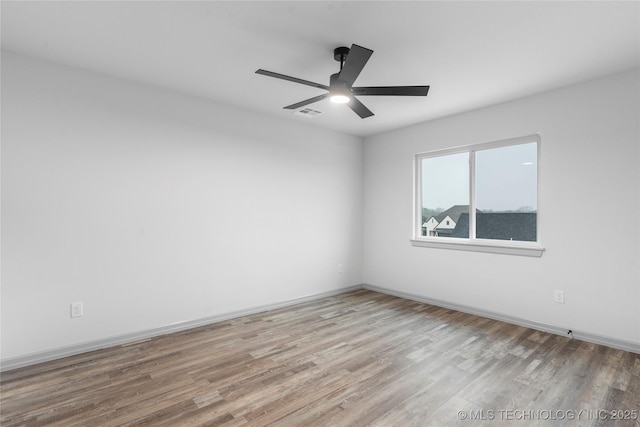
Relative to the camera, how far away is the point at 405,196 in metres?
4.64

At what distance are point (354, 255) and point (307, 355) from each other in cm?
254

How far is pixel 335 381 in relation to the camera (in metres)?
2.31

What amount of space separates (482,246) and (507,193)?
69cm

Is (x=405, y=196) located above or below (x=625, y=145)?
below

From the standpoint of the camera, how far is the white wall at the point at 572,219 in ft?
9.29

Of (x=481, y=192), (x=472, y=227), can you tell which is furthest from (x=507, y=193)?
(x=472, y=227)

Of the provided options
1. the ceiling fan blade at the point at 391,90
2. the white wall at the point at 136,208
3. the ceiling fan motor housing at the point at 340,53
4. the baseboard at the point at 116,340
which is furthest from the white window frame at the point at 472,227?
the ceiling fan motor housing at the point at 340,53

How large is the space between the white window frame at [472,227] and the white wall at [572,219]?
74 millimetres

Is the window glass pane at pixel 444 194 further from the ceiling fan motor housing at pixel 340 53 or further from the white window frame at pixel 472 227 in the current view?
the ceiling fan motor housing at pixel 340 53

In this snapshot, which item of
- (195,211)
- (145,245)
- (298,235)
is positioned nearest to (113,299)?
(145,245)

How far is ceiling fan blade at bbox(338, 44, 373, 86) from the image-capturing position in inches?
75.8

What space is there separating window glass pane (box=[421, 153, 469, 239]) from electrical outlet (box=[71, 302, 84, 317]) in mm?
4082

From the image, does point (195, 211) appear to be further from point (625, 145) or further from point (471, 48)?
point (625, 145)

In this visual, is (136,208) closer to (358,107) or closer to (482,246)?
(358,107)
